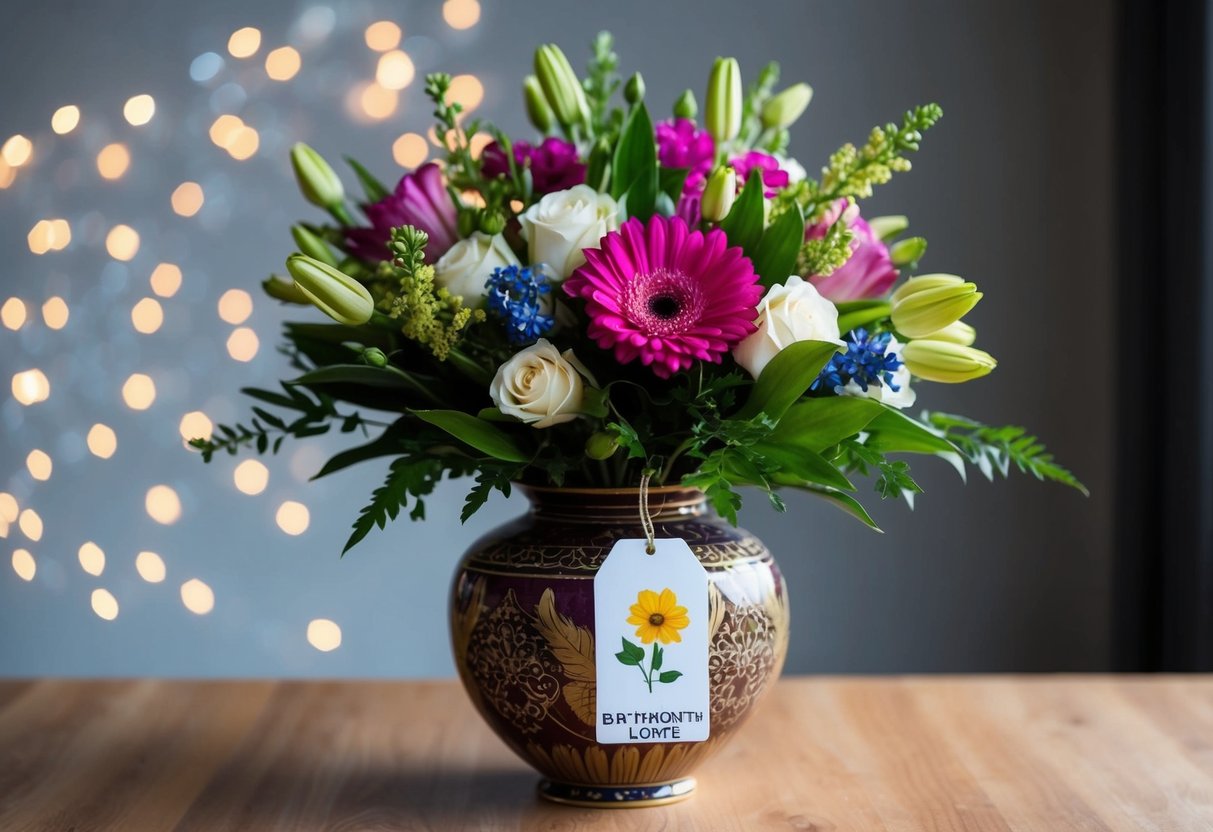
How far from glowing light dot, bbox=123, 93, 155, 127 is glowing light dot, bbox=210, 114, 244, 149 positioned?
83mm

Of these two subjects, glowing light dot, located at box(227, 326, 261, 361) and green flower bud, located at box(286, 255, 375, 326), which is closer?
green flower bud, located at box(286, 255, 375, 326)

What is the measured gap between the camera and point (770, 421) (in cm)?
72

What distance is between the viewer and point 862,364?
729mm

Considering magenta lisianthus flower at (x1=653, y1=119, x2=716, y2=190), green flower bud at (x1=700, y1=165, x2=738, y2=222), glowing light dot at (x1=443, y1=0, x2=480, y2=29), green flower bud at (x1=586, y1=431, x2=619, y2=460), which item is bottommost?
green flower bud at (x1=586, y1=431, x2=619, y2=460)

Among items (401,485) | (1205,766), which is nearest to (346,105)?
(401,485)

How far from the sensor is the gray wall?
5.24 feet

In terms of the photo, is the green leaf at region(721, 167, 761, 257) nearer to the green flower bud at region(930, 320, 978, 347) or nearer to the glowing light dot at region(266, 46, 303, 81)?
the green flower bud at region(930, 320, 978, 347)

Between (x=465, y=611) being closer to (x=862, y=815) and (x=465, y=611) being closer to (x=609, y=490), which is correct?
(x=609, y=490)

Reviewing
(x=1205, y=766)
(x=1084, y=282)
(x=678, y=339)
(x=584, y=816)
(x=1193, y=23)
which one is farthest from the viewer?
(x=1084, y=282)

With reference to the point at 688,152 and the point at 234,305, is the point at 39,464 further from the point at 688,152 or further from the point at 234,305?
the point at 688,152

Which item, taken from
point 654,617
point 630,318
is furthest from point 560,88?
point 654,617

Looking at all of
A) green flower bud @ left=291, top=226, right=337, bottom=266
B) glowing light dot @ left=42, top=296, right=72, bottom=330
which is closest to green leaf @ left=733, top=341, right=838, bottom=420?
green flower bud @ left=291, top=226, right=337, bottom=266

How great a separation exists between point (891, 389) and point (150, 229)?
120 centimetres

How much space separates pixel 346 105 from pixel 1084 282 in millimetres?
1013
